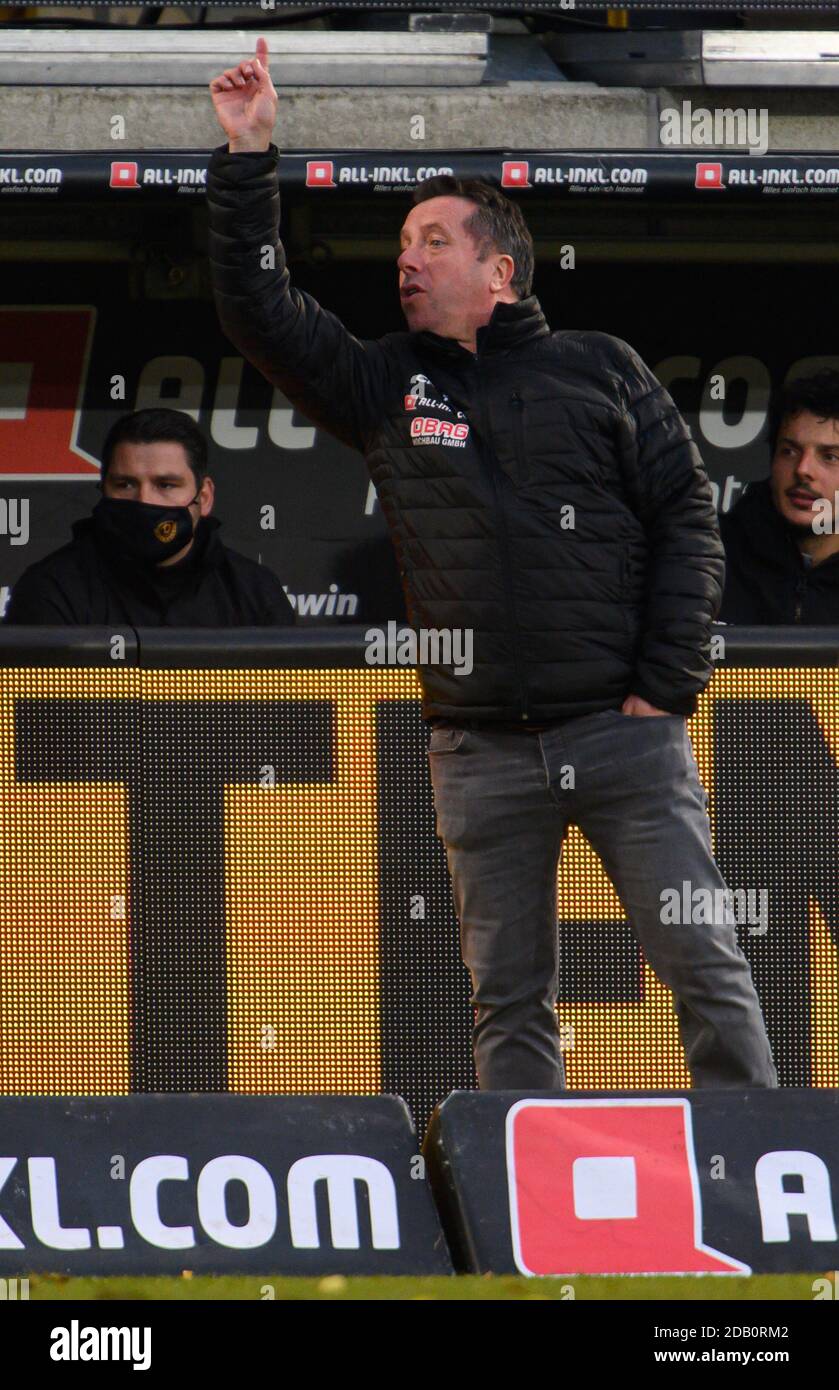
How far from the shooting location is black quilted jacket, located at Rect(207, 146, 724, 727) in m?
4.38

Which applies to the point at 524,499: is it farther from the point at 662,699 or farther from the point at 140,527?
the point at 140,527

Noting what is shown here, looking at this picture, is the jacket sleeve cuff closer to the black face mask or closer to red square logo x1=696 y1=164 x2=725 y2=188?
the black face mask

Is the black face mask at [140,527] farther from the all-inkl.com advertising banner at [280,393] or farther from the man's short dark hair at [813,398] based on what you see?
the man's short dark hair at [813,398]

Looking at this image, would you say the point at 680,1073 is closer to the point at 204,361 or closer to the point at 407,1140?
the point at 407,1140

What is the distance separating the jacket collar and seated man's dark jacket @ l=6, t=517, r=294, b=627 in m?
1.68

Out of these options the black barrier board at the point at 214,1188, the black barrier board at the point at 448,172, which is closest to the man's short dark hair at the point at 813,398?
the black barrier board at the point at 448,172

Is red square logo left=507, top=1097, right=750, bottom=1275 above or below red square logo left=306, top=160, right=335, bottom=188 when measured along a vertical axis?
below

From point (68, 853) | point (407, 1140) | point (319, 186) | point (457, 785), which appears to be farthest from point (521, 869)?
point (319, 186)

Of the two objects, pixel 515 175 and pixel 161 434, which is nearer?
pixel 161 434

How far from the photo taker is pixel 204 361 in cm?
757

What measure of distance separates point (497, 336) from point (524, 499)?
0.37 m

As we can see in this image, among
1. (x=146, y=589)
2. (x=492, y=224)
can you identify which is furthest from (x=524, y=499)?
(x=146, y=589)

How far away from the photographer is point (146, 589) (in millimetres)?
6137

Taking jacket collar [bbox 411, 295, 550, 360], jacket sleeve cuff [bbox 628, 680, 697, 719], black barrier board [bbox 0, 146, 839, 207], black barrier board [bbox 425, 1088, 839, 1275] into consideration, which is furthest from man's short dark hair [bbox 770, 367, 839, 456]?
black barrier board [bbox 425, 1088, 839, 1275]
